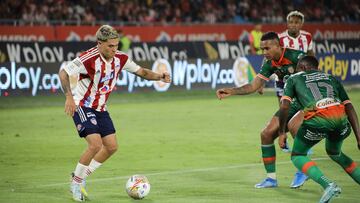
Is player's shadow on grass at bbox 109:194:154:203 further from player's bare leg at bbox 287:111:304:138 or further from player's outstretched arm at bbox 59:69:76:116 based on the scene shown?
player's bare leg at bbox 287:111:304:138

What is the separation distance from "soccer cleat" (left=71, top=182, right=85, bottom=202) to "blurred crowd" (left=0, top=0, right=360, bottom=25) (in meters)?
20.8

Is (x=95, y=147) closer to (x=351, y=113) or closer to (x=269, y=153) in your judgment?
(x=269, y=153)

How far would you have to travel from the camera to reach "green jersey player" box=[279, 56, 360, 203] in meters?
10.2

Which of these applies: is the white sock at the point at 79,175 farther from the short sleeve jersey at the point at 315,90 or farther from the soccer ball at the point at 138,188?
the short sleeve jersey at the point at 315,90

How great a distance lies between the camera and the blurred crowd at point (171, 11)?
31.8 meters

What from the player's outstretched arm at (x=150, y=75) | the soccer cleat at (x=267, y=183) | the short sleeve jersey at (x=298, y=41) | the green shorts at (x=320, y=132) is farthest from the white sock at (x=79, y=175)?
the short sleeve jersey at (x=298, y=41)

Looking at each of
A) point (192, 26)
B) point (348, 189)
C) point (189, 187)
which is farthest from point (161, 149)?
point (192, 26)

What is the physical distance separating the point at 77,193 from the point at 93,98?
1229 millimetres

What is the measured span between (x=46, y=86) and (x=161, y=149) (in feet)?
31.5

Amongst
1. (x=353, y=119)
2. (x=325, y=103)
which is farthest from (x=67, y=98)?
(x=353, y=119)

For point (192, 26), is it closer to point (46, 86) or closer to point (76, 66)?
point (46, 86)

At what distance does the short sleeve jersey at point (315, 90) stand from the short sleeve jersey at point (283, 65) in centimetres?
184

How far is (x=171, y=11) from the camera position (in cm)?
3678

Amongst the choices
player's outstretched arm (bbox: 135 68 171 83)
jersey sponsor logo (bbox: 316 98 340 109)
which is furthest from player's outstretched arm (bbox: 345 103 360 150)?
player's outstretched arm (bbox: 135 68 171 83)
